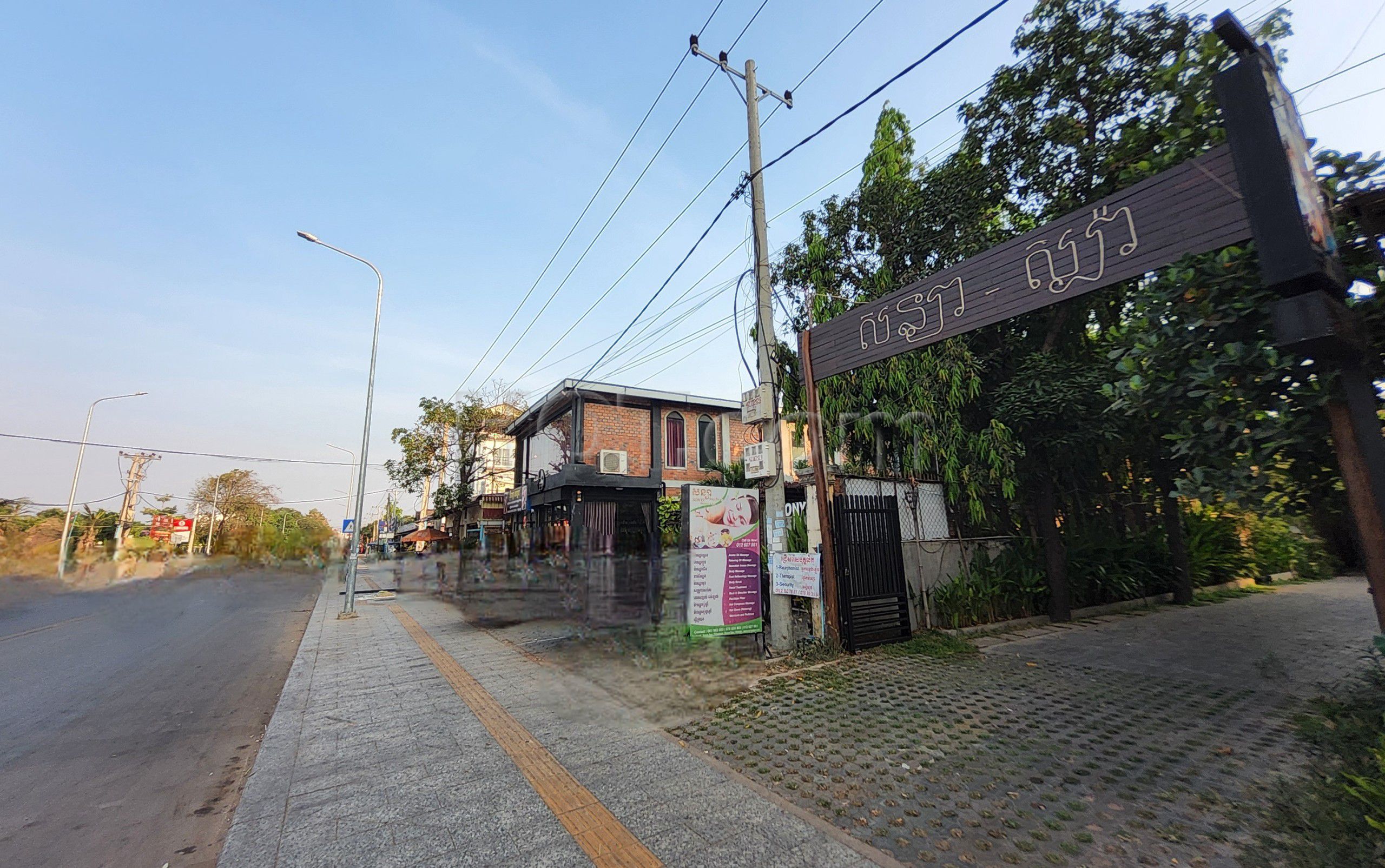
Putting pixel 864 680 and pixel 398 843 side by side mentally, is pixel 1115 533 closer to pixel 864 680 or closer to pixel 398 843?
pixel 864 680

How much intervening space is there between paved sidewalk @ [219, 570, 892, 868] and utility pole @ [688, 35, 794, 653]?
9.00 ft

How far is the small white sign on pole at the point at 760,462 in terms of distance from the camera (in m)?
7.62

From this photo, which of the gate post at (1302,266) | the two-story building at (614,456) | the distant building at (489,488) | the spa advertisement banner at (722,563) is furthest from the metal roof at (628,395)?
the gate post at (1302,266)

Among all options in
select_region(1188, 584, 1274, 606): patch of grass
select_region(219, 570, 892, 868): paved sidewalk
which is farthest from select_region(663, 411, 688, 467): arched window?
select_region(1188, 584, 1274, 606): patch of grass

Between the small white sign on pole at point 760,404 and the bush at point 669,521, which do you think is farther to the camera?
the bush at point 669,521

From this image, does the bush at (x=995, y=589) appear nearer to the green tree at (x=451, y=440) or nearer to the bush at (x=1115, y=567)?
the bush at (x=1115, y=567)

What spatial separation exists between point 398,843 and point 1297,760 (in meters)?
5.95

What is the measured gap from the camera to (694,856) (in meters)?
2.94

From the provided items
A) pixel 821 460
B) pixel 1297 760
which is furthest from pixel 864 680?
pixel 1297 760

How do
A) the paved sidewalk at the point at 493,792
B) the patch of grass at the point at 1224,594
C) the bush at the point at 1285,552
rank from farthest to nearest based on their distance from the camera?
1. the bush at the point at 1285,552
2. the patch of grass at the point at 1224,594
3. the paved sidewalk at the point at 493,792

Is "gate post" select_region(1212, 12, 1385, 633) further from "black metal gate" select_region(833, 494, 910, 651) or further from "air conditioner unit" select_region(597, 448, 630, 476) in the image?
"air conditioner unit" select_region(597, 448, 630, 476)

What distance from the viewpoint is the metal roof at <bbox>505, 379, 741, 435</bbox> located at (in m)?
16.4

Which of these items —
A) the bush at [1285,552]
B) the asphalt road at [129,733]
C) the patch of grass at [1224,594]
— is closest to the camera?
the asphalt road at [129,733]

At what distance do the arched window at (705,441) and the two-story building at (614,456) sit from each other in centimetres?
3
